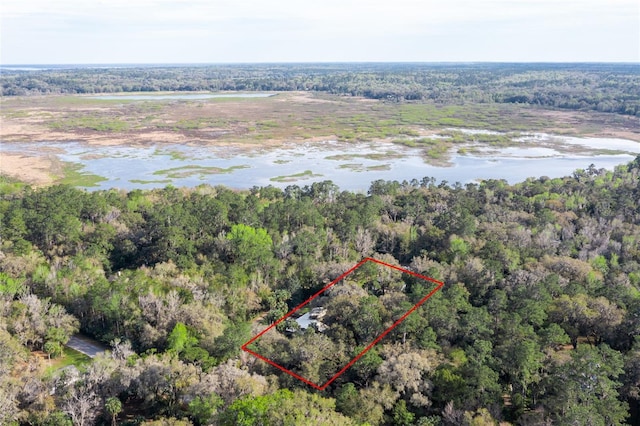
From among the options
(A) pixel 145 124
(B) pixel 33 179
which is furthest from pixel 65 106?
(B) pixel 33 179

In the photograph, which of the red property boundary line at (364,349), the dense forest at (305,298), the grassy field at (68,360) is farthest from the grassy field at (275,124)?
the grassy field at (68,360)

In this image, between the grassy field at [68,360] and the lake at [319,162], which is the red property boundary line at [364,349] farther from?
the lake at [319,162]

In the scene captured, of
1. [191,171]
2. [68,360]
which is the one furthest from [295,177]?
[68,360]

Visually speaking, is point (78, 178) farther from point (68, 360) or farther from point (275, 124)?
point (275, 124)

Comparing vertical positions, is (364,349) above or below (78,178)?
above

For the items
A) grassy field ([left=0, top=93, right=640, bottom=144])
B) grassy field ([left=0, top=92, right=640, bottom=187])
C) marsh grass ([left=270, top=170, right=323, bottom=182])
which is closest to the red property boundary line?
marsh grass ([left=270, top=170, right=323, bottom=182])

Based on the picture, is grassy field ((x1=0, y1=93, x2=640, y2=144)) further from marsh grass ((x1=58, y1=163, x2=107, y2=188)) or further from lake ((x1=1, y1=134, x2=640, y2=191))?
marsh grass ((x1=58, y1=163, x2=107, y2=188))
